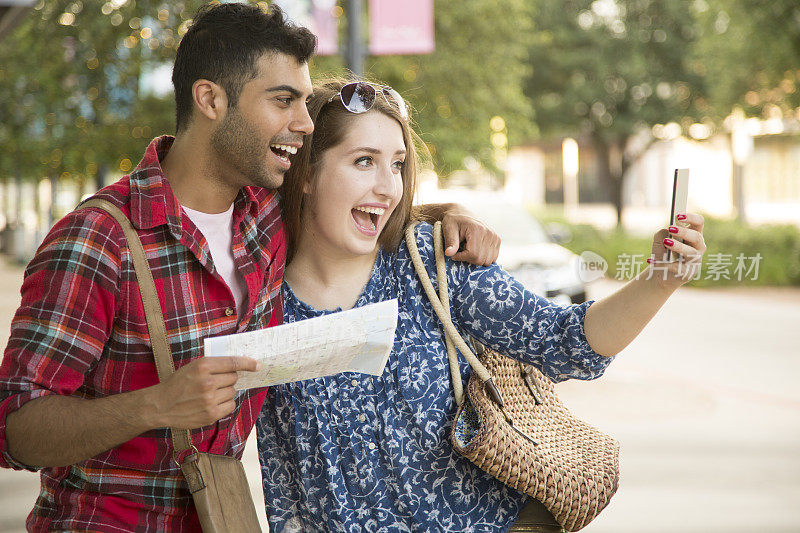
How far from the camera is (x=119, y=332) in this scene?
209 centimetres

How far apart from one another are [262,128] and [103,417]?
2.70ft

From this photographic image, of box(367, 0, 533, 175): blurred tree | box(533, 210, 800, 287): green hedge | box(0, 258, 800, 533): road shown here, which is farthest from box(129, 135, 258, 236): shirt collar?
box(367, 0, 533, 175): blurred tree

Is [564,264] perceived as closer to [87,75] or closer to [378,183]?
[87,75]

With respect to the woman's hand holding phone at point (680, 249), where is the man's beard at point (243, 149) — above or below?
above

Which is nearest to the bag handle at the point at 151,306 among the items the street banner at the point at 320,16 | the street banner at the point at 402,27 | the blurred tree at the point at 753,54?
the street banner at the point at 320,16

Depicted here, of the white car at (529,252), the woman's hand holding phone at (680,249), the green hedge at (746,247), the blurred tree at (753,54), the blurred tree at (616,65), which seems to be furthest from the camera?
the blurred tree at (616,65)

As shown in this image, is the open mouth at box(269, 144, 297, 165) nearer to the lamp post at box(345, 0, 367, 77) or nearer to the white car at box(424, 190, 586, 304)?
the lamp post at box(345, 0, 367, 77)

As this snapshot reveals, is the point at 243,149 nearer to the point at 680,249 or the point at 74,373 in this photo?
the point at 74,373

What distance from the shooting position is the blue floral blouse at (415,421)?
2.36 metres

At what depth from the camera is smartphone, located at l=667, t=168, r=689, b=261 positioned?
204 cm

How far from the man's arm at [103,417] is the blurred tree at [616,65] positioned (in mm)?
26930

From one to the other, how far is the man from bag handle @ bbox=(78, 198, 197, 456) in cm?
2

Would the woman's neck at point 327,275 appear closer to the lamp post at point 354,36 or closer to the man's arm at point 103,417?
the man's arm at point 103,417

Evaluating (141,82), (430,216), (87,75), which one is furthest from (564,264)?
(430,216)
